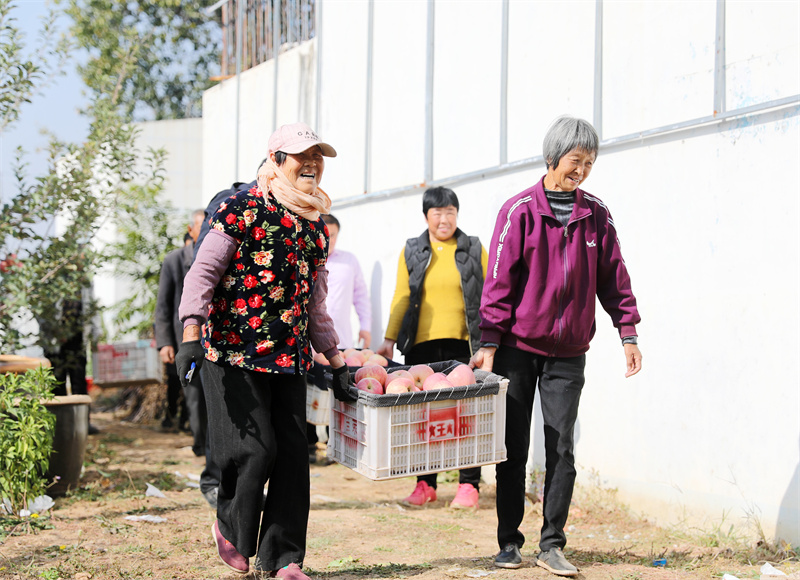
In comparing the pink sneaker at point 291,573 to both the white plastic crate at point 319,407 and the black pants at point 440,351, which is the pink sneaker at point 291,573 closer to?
the white plastic crate at point 319,407

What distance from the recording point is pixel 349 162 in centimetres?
931

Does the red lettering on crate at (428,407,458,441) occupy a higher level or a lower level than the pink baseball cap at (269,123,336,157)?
lower

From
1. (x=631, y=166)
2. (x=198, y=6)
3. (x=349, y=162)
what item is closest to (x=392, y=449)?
(x=631, y=166)

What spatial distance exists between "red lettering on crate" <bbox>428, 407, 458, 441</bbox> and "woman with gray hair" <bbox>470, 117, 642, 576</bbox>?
49cm

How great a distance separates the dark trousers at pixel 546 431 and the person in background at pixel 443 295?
156cm

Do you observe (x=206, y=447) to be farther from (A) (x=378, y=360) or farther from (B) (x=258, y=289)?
(B) (x=258, y=289)

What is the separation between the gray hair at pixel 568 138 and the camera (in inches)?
164

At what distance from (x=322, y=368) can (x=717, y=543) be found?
8.40 ft

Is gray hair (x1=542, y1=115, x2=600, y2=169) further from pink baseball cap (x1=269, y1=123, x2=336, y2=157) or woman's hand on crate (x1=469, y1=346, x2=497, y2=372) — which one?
pink baseball cap (x1=269, y1=123, x2=336, y2=157)

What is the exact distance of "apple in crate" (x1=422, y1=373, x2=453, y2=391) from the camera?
4.13 metres

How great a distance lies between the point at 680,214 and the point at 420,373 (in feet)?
6.88

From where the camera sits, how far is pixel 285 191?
3902 millimetres

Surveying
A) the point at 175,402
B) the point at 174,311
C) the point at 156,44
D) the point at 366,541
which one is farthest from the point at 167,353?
the point at 156,44

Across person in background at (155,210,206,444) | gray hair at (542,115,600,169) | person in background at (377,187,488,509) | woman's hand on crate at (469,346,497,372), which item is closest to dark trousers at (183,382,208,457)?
person in background at (155,210,206,444)
